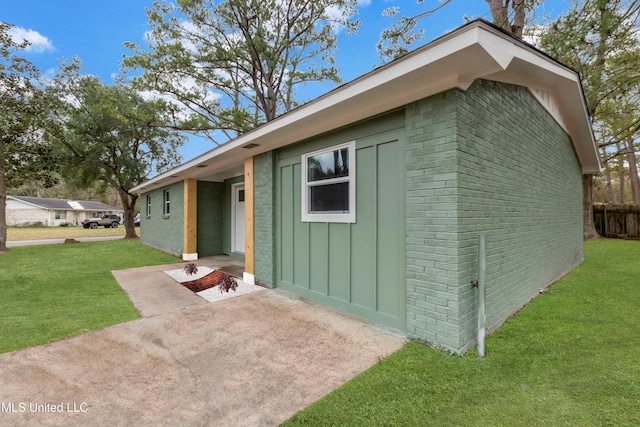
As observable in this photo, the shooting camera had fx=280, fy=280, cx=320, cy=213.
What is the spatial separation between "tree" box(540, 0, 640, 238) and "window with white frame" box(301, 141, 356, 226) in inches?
161

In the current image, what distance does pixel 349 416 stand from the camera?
197 centimetres

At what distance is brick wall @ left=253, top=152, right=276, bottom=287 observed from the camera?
5.23m

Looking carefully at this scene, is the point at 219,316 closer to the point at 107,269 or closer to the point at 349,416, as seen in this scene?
the point at 349,416

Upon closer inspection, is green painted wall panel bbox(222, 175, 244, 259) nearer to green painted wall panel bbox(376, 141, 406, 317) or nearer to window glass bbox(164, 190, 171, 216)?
window glass bbox(164, 190, 171, 216)

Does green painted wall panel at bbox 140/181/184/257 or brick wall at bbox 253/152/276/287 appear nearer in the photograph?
brick wall at bbox 253/152/276/287

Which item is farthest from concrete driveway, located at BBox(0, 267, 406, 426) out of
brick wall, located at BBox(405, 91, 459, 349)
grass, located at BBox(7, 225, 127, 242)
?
grass, located at BBox(7, 225, 127, 242)

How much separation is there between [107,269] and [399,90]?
8.16 metres

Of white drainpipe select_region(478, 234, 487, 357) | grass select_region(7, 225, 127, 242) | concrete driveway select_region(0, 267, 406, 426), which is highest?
white drainpipe select_region(478, 234, 487, 357)

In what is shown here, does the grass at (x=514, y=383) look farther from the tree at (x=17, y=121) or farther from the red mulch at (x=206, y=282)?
the tree at (x=17, y=121)

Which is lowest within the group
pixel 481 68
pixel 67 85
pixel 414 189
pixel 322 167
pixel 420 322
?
pixel 420 322

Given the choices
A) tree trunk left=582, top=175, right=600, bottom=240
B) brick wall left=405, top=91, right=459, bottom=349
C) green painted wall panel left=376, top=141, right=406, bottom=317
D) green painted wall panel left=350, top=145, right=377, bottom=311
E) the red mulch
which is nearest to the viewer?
brick wall left=405, top=91, right=459, bottom=349

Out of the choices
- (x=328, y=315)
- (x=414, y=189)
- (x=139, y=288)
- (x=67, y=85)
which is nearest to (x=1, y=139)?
(x=67, y=85)

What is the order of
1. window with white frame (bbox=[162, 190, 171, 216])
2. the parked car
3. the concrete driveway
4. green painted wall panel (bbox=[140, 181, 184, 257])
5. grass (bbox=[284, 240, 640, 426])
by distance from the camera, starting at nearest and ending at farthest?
grass (bbox=[284, 240, 640, 426]), the concrete driveway, green painted wall panel (bbox=[140, 181, 184, 257]), window with white frame (bbox=[162, 190, 171, 216]), the parked car

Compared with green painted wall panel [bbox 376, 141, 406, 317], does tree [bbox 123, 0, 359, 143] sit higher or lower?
higher
